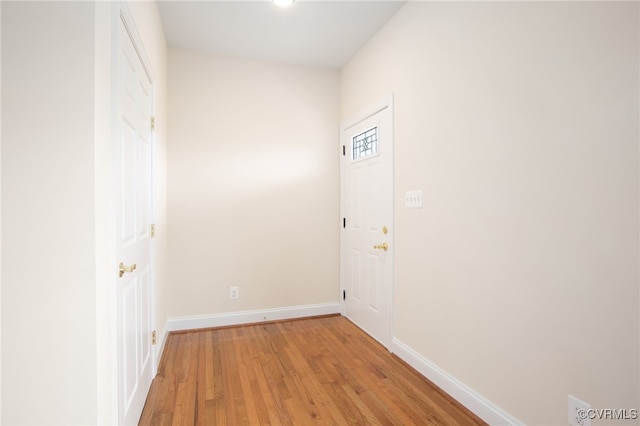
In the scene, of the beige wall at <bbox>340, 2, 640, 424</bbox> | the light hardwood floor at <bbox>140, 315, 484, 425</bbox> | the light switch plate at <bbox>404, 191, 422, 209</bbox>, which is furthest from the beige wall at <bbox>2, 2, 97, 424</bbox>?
the light switch plate at <bbox>404, 191, 422, 209</bbox>

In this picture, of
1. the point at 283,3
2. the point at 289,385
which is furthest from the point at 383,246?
the point at 283,3

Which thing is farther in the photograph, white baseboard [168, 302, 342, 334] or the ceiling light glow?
white baseboard [168, 302, 342, 334]

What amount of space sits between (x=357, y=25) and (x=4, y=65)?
97.7 inches

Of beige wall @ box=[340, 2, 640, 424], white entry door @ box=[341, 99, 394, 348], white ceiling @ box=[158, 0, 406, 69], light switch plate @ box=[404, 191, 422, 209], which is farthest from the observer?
white entry door @ box=[341, 99, 394, 348]

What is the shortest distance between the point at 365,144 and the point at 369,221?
0.77 m

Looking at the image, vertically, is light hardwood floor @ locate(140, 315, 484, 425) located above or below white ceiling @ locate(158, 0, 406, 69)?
below

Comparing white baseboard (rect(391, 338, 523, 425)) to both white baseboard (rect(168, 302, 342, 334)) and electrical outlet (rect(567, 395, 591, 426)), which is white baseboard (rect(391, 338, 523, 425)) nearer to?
electrical outlet (rect(567, 395, 591, 426))

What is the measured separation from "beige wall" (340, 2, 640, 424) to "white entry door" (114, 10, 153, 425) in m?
1.85

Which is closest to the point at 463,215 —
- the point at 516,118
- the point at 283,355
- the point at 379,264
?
the point at 516,118

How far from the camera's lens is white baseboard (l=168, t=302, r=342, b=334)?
310 centimetres

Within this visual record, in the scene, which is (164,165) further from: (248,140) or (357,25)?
(357,25)

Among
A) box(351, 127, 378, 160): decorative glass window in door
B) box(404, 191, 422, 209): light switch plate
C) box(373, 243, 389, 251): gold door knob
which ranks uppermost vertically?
box(351, 127, 378, 160): decorative glass window in door

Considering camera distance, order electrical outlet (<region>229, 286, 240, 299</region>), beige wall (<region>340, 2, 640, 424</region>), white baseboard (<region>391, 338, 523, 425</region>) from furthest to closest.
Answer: electrical outlet (<region>229, 286, 240, 299</region>) < white baseboard (<region>391, 338, 523, 425</region>) < beige wall (<region>340, 2, 640, 424</region>)

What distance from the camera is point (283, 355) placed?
8.48ft
